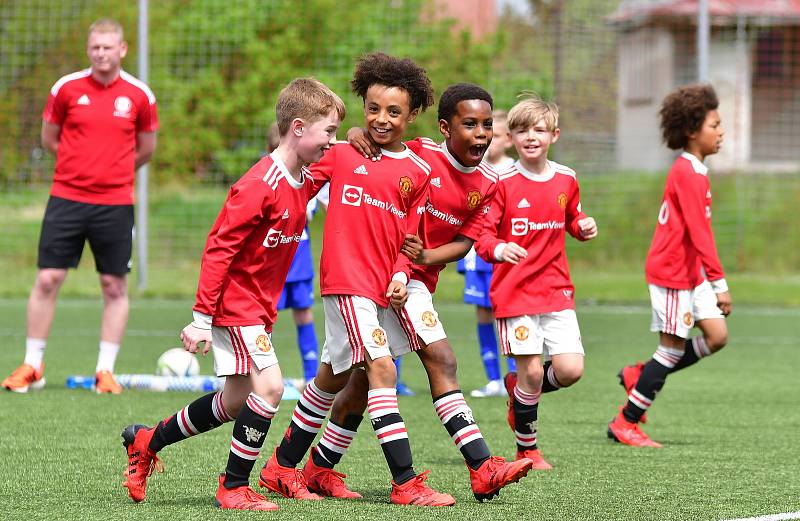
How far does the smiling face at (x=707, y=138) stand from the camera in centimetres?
700

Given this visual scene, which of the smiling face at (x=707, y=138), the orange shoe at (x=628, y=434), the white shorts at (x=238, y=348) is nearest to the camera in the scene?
the white shorts at (x=238, y=348)

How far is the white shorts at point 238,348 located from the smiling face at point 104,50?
3.70 meters

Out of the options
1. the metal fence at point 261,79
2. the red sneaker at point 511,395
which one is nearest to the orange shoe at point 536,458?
the red sneaker at point 511,395

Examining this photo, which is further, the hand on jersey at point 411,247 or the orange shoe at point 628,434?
the orange shoe at point 628,434

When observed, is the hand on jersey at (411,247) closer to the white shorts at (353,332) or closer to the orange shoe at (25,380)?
the white shorts at (353,332)

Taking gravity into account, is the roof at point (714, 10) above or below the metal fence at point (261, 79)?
above

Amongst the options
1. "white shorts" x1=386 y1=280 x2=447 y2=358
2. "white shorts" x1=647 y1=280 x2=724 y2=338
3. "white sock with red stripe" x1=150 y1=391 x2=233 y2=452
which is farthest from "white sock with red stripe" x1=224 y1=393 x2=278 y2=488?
"white shorts" x1=647 y1=280 x2=724 y2=338

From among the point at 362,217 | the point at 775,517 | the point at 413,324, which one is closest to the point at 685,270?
the point at 413,324

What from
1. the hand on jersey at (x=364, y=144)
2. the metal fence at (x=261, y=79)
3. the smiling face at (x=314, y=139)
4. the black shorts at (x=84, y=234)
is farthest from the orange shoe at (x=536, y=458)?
the metal fence at (x=261, y=79)

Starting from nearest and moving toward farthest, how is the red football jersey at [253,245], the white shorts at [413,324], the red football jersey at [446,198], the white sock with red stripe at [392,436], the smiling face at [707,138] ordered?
the red football jersey at [253,245] → the white sock with red stripe at [392,436] → the white shorts at [413,324] → the red football jersey at [446,198] → the smiling face at [707,138]

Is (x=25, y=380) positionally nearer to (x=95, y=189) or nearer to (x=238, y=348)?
(x=95, y=189)

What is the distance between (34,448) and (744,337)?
7711mm

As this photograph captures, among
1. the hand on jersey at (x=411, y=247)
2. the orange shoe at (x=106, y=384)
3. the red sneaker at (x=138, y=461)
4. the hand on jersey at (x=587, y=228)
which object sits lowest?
the orange shoe at (x=106, y=384)

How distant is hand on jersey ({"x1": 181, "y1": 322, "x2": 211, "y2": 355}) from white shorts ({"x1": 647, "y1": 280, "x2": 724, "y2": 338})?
3.05 meters
